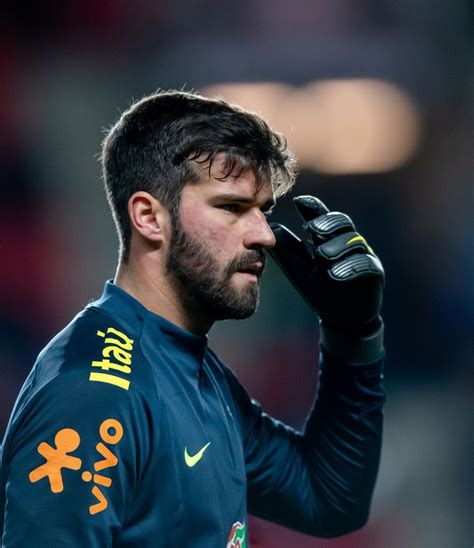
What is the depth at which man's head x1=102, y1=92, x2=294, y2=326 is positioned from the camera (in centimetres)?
137

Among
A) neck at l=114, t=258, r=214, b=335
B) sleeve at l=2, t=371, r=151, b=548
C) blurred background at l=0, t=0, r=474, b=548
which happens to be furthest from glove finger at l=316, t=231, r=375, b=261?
blurred background at l=0, t=0, r=474, b=548

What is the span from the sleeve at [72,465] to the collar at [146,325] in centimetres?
18

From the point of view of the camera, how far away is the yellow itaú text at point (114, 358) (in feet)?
3.82

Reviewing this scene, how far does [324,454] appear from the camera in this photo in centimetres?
165

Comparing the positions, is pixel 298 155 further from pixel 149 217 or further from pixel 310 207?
pixel 149 217

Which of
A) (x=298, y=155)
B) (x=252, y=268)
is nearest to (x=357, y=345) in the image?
(x=252, y=268)

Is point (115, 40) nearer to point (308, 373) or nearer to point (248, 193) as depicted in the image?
Answer: point (308, 373)

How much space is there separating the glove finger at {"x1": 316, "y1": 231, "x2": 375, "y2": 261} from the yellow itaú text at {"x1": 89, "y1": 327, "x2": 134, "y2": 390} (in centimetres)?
43

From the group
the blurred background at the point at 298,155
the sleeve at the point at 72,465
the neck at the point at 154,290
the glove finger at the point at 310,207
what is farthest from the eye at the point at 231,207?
the blurred background at the point at 298,155

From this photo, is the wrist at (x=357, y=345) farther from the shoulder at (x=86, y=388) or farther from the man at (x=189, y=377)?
the shoulder at (x=86, y=388)

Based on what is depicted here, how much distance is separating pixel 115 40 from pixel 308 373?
239 centimetres

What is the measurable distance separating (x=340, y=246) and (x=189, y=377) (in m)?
0.38

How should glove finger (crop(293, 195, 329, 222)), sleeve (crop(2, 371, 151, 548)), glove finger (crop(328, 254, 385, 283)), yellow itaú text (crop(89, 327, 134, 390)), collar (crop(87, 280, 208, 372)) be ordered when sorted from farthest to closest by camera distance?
glove finger (crop(293, 195, 329, 222)) → glove finger (crop(328, 254, 385, 283)) → collar (crop(87, 280, 208, 372)) → yellow itaú text (crop(89, 327, 134, 390)) → sleeve (crop(2, 371, 151, 548))

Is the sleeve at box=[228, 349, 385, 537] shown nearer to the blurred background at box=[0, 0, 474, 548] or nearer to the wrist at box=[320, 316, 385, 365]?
the wrist at box=[320, 316, 385, 365]
